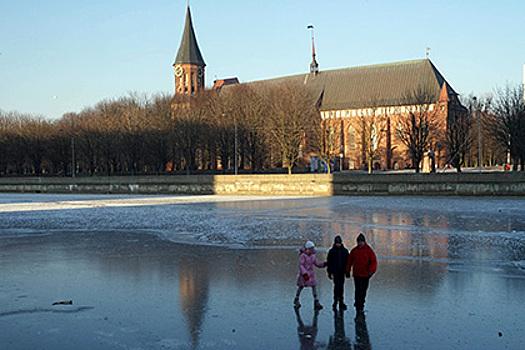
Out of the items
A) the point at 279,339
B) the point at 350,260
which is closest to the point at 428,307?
the point at 350,260

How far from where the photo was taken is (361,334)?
7.77m

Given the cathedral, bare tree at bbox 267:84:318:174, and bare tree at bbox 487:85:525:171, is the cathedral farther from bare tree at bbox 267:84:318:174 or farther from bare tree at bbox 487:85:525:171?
bare tree at bbox 487:85:525:171

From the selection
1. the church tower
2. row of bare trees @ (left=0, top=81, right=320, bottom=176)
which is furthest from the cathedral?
row of bare trees @ (left=0, top=81, right=320, bottom=176)

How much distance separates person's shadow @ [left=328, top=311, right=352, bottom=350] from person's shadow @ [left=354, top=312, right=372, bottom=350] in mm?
133

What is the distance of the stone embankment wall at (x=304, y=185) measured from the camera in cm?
3603

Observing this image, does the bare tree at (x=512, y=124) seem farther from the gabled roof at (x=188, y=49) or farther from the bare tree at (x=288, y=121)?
the gabled roof at (x=188, y=49)

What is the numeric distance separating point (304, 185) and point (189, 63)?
295 ft

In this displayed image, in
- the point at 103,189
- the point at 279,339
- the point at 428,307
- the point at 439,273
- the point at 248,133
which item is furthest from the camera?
the point at 248,133

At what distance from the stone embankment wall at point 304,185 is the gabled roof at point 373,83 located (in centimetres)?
5411

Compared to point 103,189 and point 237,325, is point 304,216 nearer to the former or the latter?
point 237,325

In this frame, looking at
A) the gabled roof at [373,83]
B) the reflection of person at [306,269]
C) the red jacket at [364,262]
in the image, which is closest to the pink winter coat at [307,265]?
the reflection of person at [306,269]

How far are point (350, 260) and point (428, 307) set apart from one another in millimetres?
1494

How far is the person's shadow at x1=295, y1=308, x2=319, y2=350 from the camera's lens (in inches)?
287

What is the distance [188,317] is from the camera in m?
8.70
